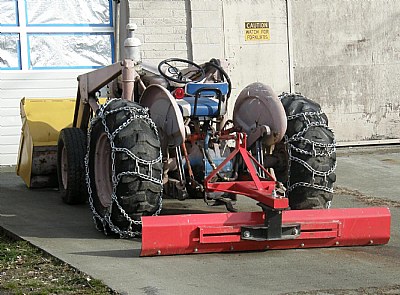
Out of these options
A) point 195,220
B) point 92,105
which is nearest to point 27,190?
point 92,105

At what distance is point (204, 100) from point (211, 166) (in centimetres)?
66

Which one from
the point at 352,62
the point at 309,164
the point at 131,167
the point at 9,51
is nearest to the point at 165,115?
the point at 131,167

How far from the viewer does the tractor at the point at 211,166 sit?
693cm

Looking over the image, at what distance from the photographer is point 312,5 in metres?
14.4

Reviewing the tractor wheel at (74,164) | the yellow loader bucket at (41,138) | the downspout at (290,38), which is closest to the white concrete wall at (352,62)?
the downspout at (290,38)

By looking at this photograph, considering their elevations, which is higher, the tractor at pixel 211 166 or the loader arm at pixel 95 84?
the loader arm at pixel 95 84

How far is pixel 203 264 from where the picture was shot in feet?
22.3

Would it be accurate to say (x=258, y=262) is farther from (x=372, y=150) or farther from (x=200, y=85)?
(x=372, y=150)

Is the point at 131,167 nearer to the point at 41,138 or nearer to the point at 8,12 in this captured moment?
the point at 41,138

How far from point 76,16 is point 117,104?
6.04m

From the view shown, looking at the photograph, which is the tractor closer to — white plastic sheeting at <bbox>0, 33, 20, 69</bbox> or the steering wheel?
the steering wheel

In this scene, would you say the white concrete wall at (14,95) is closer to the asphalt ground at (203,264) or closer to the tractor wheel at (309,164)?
the asphalt ground at (203,264)

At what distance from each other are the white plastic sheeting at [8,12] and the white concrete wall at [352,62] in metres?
4.28

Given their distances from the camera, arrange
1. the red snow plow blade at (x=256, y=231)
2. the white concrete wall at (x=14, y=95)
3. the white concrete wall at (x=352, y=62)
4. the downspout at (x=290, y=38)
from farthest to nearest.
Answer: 1. the white concrete wall at (x=352, y=62)
2. the downspout at (x=290, y=38)
3. the white concrete wall at (x=14, y=95)
4. the red snow plow blade at (x=256, y=231)
